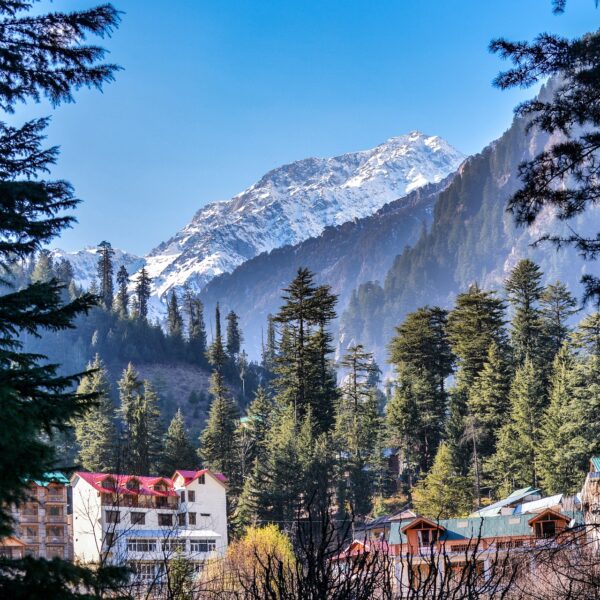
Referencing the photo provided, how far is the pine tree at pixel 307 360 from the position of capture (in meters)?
75.9

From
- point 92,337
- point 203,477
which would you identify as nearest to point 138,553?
point 203,477

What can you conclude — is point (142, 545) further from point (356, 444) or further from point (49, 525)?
point (356, 444)

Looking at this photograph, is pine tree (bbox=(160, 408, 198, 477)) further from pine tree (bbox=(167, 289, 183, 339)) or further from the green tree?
pine tree (bbox=(167, 289, 183, 339))

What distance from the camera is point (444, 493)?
193ft

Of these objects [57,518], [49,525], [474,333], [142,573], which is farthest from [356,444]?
[142,573]

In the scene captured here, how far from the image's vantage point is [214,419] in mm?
75188

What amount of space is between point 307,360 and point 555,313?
69.1 ft

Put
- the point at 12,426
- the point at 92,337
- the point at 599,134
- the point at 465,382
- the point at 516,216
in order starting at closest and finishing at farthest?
the point at 12,426
the point at 599,134
the point at 516,216
the point at 465,382
the point at 92,337

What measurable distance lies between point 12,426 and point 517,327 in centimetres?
6696

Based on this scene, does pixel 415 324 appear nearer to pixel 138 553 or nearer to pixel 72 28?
pixel 138 553

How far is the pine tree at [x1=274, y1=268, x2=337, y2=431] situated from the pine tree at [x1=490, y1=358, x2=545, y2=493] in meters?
18.9

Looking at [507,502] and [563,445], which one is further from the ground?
[563,445]

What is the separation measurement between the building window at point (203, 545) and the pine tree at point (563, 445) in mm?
23003

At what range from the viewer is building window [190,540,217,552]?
62694mm
